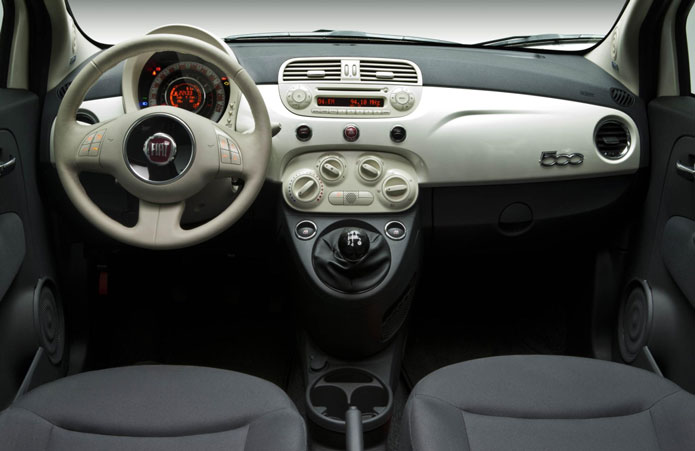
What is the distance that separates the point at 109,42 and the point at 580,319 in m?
1.82

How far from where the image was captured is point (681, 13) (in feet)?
5.24

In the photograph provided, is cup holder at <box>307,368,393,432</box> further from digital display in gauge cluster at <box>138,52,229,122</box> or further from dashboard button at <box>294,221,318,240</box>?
digital display in gauge cluster at <box>138,52,229,122</box>

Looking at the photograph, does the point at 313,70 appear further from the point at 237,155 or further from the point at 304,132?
the point at 237,155

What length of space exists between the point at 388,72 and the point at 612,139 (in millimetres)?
678

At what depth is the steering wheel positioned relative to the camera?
127cm

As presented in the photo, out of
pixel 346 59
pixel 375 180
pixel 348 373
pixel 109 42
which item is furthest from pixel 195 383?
pixel 109 42

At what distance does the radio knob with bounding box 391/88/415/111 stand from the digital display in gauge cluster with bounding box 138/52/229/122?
0.45 m

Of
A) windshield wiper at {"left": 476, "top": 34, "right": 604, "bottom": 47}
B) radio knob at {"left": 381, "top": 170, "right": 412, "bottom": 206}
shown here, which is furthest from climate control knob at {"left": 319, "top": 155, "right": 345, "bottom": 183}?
windshield wiper at {"left": 476, "top": 34, "right": 604, "bottom": 47}

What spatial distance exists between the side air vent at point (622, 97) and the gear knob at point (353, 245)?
0.87 m

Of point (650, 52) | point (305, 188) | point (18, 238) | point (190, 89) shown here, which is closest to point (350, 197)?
point (305, 188)

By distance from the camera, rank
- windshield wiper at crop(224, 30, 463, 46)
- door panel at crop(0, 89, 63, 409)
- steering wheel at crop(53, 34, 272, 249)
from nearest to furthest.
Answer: steering wheel at crop(53, 34, 272, 249), door panel at crop(0, 89, 63, 409), windshield wiper at crop(224, 30, 463, 46)

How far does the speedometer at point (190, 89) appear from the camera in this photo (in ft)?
4.91

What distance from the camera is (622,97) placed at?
170cm

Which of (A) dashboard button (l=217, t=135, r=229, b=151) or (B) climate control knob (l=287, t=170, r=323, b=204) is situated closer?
(A) dashboard button (l=217, t=135, r=229, b=151)
